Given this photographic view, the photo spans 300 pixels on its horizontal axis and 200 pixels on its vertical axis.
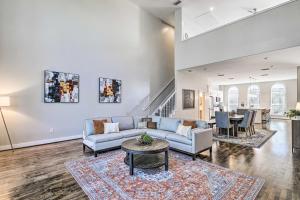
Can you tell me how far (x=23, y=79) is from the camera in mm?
4852

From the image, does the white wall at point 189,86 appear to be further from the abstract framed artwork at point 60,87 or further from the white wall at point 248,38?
the abstract framed artwork at point 60,87

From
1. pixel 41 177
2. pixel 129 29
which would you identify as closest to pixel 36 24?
pixel 129 29

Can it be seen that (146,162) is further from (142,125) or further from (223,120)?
(223,120)

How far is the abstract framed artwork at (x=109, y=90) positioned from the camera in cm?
659

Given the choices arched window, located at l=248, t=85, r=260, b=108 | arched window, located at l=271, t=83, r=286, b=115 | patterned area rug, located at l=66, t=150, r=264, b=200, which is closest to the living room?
patterned area rug, located at l=66, t=150, r=264, b=200

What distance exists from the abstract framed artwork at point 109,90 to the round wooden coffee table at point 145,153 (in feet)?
11.5

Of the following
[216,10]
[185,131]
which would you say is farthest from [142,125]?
[216,10]

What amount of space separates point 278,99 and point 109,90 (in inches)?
509

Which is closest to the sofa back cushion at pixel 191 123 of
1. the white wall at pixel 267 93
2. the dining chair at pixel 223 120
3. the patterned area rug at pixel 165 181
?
the patterned area rug at pixel 165 181

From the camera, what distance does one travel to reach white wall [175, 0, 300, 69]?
441cm

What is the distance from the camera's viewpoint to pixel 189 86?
327 inches

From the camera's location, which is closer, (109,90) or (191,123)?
(191,123)

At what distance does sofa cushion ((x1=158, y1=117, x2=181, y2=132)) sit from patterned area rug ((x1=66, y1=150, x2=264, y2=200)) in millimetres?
1334

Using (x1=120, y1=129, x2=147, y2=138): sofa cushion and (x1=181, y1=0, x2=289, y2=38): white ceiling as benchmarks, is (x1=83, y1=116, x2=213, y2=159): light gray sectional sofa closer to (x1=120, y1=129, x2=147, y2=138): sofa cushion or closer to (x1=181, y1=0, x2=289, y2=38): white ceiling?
(x1=120, y1=129, x2=147, y2=138): sofa cushion
